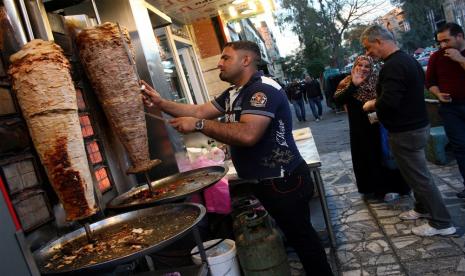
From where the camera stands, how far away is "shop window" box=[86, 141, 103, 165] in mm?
3094

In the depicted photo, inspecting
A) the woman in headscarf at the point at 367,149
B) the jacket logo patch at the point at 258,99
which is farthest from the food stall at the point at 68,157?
the woman in headscarf at the point at 367,149

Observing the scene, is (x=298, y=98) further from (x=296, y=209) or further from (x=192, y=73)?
(x=296, y=209)

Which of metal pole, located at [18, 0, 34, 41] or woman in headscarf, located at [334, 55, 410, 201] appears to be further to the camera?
woman in headscarf, located at [334, 55, 410, 201]

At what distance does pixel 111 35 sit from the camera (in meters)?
2.55

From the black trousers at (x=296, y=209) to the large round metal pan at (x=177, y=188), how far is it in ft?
1.58

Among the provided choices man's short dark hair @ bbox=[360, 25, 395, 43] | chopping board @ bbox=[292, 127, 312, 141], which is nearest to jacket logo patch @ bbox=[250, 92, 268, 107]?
man's short dark hair @ bbox=[360, 25, 395, 43]

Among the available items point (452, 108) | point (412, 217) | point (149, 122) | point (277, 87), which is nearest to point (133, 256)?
point (277, 87)

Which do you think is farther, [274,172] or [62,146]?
[274,172]

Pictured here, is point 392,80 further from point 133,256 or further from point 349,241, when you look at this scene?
point 133,256

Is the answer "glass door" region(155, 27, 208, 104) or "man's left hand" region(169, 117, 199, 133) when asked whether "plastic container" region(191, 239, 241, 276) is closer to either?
"man's left hand" region(169, 117, 199, 133)

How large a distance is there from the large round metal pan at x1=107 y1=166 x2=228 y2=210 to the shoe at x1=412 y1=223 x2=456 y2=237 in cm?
276

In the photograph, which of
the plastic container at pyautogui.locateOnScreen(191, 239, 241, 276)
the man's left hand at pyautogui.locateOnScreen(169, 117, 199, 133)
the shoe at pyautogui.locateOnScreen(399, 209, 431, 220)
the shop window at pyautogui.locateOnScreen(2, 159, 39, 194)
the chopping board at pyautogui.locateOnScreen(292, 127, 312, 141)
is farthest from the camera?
the chopping board at pyautogui.locateOnScreen(292, 127, 312, 141)

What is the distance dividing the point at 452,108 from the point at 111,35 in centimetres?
444

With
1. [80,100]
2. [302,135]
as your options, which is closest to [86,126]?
[80,100]
